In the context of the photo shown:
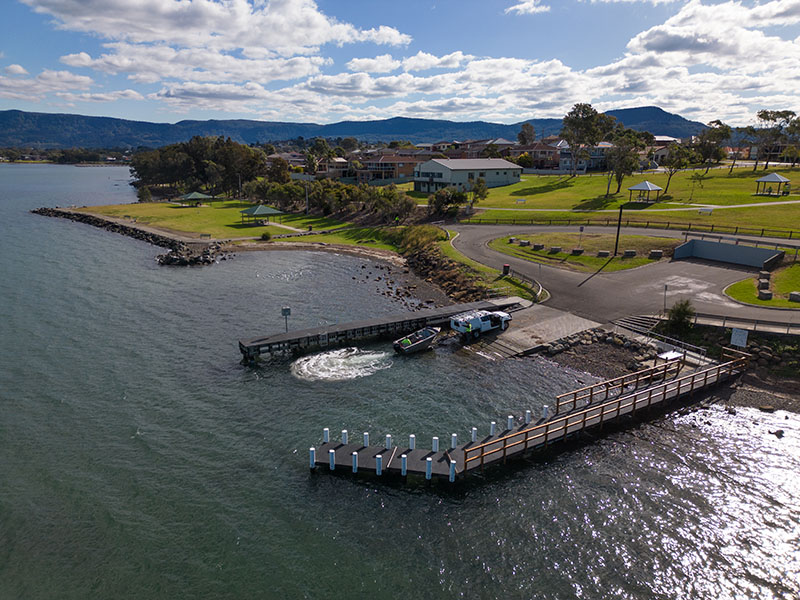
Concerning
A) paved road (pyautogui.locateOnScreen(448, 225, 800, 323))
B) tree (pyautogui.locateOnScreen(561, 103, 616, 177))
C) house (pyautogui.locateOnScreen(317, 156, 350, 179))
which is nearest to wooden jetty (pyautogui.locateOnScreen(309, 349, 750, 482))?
paved road (pyautogui.locateOnScreen(448, 225, 800, 323))

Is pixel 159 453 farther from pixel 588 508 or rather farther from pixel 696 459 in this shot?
pixel 696 459

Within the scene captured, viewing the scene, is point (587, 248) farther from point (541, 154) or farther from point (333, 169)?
point (541, 154)

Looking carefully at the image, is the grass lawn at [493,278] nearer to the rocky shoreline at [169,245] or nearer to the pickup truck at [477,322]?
the pickup truck at [477,322]

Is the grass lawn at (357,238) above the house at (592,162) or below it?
below

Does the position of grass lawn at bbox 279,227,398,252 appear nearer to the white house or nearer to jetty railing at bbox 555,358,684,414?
the white house

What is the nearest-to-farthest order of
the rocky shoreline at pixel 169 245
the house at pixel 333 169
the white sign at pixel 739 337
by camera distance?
the white sign at pixel 739 337, the rocky shoreline at pixel 169 245, the house at pixel 333 169

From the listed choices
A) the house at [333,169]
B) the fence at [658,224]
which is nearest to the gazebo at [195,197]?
the house at [333,169]
